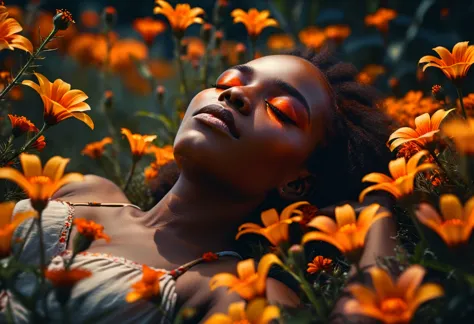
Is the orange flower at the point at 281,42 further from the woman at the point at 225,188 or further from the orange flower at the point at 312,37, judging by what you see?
the woman at the point at 225,188

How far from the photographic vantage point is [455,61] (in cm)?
193

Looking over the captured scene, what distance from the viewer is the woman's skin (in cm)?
190

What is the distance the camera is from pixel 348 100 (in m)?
2.35

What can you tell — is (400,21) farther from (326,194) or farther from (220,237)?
(220,237)

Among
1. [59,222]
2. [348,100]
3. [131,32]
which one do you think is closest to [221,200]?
[59,222]

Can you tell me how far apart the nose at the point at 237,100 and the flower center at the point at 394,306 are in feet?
2.64

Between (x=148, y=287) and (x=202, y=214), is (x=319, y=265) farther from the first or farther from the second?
(x=148, y=287)

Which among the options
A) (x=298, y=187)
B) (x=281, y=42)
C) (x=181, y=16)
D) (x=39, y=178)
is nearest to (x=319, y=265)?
(x=298, y=187)

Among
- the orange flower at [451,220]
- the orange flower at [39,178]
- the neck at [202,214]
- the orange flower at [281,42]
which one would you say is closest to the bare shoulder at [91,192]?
the neck at [202,214]

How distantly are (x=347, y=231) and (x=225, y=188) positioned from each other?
56 centimetres

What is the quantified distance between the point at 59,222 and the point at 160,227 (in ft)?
0.98

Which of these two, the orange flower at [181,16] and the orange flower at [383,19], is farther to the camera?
the orange flower at [383,19]

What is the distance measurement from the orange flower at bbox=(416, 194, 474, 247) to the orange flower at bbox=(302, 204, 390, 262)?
9 centimetres

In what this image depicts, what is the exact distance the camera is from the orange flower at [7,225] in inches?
54.7
